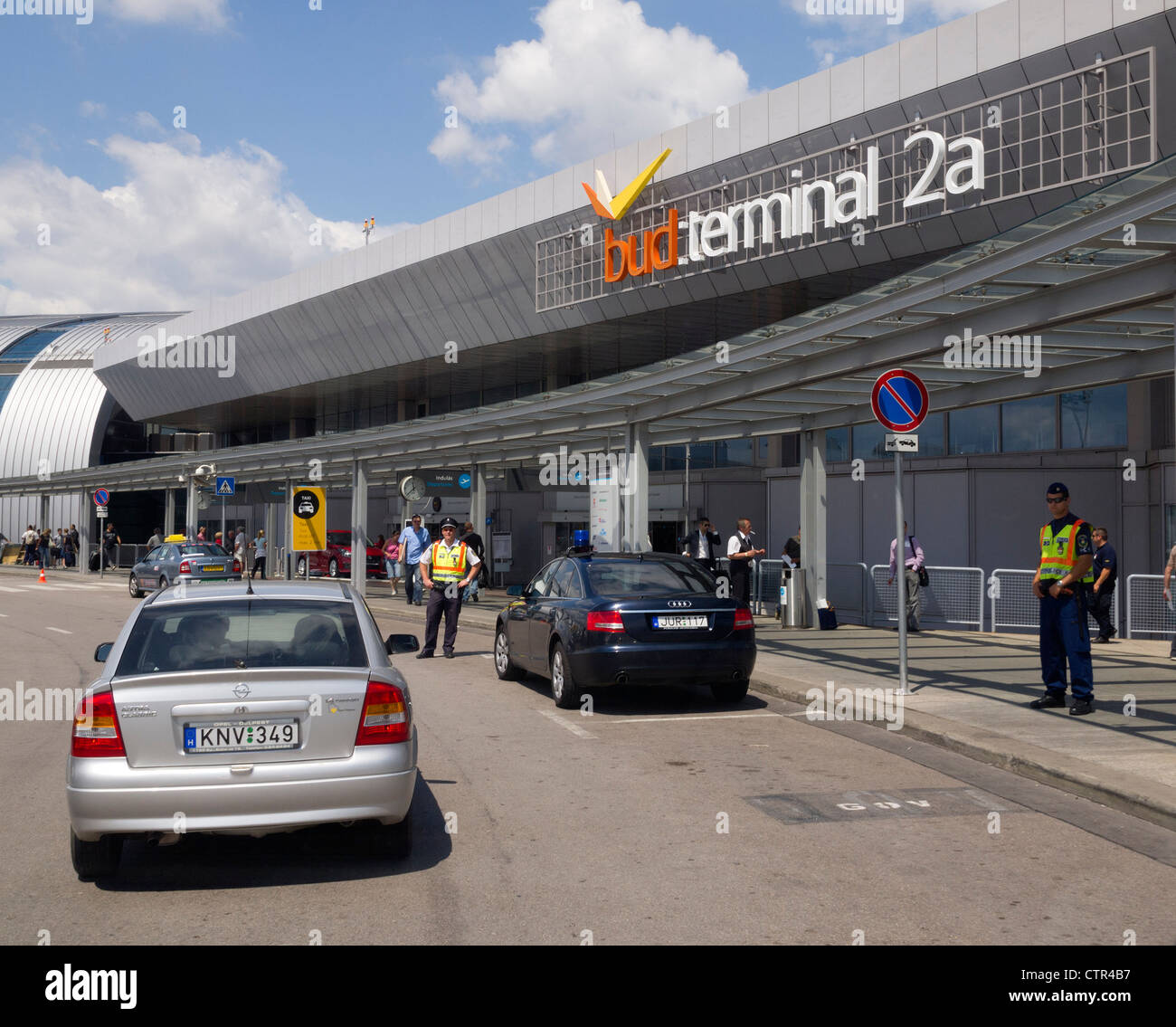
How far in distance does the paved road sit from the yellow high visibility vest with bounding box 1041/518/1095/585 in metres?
2.09

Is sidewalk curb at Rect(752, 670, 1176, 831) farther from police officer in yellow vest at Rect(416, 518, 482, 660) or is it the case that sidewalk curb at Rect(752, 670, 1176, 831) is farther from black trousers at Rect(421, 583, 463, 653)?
black trousers at Rect(421, 583, 463, 653)

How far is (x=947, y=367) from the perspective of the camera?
554 inches

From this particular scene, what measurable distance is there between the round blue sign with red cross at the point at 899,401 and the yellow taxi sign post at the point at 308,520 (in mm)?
15123

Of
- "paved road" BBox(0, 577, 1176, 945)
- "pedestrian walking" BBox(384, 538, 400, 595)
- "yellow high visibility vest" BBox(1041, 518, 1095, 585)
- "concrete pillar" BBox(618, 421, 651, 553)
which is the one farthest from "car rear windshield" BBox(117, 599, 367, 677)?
"pedestrian walking" BBox(384, 538, 400, 595)

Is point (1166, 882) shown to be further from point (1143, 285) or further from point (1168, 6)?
point (1168, 6)

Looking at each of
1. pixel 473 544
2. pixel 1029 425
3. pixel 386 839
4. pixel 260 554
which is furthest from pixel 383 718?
pixel 260 554

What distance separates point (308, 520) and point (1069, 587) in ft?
59.3

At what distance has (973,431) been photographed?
917 inches

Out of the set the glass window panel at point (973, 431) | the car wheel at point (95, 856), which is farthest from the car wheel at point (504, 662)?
the glass window panel at point (973, 431)

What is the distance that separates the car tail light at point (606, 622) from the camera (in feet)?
36.0
